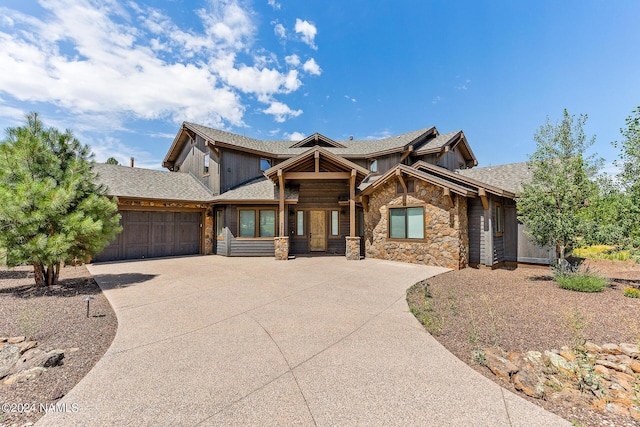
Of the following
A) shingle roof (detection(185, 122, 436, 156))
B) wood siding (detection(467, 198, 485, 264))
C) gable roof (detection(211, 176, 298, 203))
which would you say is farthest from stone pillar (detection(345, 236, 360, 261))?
shingle roof (detection(185, 122, 436, 156))

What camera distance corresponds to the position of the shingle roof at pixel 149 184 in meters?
12.9

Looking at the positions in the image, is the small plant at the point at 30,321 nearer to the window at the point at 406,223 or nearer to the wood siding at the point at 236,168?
the wood siding at the point at 236,168

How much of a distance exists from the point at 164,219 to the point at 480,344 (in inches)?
574

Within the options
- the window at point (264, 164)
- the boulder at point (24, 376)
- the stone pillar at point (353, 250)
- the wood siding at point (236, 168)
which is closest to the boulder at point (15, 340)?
the boulder at point (24, 376)

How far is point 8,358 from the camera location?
346 cm

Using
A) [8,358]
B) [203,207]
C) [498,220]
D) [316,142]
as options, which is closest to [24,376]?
[8,358]

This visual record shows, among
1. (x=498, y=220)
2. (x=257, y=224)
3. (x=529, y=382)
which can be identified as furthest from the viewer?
(x=257, y=224)

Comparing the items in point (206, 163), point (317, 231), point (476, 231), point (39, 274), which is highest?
point (206, 163)

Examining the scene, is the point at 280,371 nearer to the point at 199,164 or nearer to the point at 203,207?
the point at 203,207

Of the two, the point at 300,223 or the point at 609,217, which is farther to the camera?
the point at 300,223

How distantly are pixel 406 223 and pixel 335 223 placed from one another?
166 inches

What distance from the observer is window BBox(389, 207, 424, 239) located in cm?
1130

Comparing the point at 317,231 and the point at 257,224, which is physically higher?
the point at 257,224

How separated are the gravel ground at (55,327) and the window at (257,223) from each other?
6.60 meters
